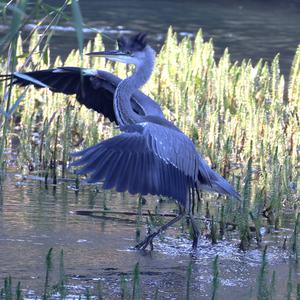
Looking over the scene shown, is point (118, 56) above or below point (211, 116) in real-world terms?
above

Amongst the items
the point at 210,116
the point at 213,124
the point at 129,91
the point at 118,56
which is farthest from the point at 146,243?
the point at 210,116

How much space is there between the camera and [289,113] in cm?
1037

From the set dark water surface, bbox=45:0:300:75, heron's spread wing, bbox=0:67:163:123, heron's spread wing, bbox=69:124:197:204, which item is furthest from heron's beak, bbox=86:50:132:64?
dark water surface, bbox=45:0:300:75

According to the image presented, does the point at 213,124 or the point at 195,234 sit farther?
the point at 213,124

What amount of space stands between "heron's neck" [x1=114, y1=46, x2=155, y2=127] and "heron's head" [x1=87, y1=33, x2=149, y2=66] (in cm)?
3

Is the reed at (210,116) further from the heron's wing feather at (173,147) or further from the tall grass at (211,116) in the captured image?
the heron's wing feather at (173,147)

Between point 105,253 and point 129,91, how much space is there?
147cm

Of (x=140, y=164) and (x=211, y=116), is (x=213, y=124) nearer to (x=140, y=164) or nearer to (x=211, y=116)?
(x=211, y=116)

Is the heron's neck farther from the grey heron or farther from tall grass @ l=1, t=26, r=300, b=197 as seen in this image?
tall grass @ l=1, t=26, r=300, b=197

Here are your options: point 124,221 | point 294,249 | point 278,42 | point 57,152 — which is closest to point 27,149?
→ point 57,152

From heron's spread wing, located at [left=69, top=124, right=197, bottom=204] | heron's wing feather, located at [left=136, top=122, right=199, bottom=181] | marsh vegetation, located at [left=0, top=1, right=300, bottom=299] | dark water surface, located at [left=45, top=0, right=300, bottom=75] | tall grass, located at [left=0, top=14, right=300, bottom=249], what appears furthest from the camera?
dark water surface, located at [left=45, top=0, right=300, bottom=75]

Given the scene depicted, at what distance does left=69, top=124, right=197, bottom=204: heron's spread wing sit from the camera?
6066 mm

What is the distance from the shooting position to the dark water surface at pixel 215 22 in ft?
59.5

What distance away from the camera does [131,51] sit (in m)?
7.62
